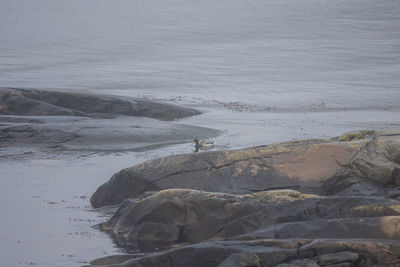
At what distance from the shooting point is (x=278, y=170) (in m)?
11.7

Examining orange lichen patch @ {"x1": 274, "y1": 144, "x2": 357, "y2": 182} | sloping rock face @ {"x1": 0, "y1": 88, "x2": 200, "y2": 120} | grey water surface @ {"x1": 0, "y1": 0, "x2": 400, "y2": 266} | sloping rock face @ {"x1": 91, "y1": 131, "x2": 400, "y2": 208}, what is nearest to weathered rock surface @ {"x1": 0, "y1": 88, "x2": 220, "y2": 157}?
sloping rock face @ {"x1": 0, "y1": 88, "x2": 200, "y2": 120}

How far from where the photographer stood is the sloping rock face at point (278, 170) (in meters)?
11.3

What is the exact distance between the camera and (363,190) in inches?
438

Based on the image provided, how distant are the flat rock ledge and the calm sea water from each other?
12.7 metres

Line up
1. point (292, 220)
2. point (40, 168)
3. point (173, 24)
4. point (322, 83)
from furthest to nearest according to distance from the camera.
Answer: point (173, 24)
point (322, 83)
point (40, 168)
point (292, 220)

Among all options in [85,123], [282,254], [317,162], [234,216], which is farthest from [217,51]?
[282,254]

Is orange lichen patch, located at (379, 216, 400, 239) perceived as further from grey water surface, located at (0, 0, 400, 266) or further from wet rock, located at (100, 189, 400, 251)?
grey water surface, located at (0, 0, 400, 266)

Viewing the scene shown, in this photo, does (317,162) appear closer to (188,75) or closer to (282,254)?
(282,254)

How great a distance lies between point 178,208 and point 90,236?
4.29 ft

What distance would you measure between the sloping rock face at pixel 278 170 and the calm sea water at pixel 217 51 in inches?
491

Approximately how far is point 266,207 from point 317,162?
2.69 m

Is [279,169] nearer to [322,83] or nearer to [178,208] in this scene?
[178,208]

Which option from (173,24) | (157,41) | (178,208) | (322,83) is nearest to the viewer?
(178,208)

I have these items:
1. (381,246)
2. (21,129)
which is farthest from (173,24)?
(381,246)
